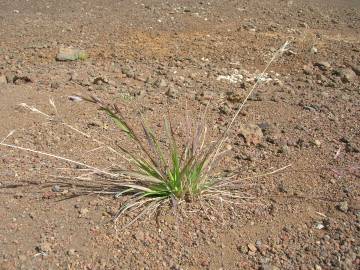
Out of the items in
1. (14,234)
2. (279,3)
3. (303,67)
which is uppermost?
(14,234)

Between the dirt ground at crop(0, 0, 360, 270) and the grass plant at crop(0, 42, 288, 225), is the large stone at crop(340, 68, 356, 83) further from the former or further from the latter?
the grass plant at crop(0, 42, 288, 225)

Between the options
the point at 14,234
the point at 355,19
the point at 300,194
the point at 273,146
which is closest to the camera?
the point at 14,234

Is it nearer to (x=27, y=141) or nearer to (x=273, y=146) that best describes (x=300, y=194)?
(x=273, y=146)

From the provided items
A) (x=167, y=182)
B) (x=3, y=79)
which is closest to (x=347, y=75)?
(x=167, y=182)

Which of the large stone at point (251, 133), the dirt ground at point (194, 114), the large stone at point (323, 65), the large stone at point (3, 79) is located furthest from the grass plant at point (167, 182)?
the large stone at point (323, 65)

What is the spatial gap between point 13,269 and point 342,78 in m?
2.55

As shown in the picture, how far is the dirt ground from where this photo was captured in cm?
199

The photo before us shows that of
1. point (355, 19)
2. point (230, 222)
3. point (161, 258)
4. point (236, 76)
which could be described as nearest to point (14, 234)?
point (161, 258)

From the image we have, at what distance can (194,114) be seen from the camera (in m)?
3.04

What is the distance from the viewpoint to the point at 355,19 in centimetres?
502

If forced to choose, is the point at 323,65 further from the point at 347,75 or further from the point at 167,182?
the point at 167,182

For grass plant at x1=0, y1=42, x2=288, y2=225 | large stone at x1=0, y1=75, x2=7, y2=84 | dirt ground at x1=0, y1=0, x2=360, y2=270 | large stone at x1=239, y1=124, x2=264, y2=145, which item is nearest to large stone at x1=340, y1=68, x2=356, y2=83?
dirt ground at x1=0, y1=0, x2=360, y2=270

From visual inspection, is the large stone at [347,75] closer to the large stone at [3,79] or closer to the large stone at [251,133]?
the large stone at [251,133]


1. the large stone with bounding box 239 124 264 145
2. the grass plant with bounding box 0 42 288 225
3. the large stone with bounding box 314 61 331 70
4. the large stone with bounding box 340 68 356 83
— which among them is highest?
the grass plant with bounding box 0 42 288 225
